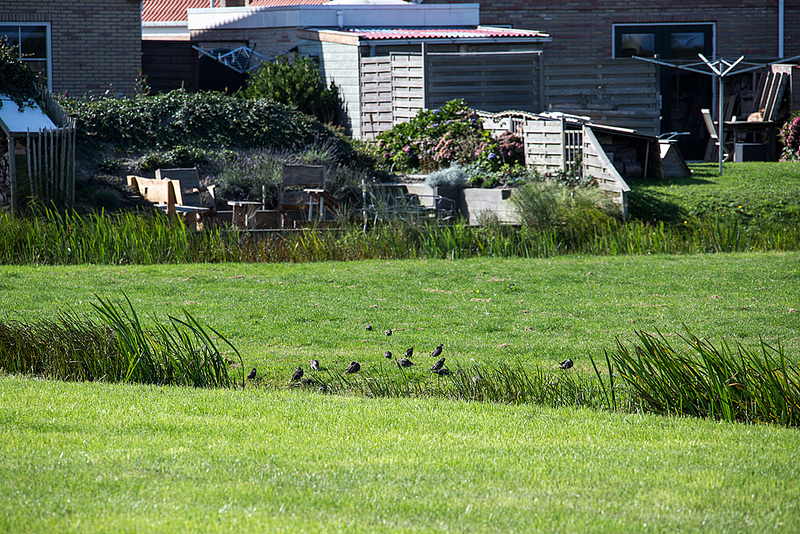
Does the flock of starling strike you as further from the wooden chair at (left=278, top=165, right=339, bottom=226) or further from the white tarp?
the white tarp

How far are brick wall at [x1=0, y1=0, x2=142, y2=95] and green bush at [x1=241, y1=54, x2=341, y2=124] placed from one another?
2796mm

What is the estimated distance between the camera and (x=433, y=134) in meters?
17.8

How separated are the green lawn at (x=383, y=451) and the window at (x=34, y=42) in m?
13.3

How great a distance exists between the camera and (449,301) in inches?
352

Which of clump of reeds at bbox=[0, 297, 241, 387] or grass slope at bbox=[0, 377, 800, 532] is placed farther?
clump of reeds at bbox=[0, 297, 241, 387]

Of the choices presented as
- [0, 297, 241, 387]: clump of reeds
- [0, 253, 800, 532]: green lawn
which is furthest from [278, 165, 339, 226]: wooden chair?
[0, 297, 241, 387]: clump of reeds

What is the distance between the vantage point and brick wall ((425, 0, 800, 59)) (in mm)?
23656

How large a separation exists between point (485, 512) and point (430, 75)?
16.1m

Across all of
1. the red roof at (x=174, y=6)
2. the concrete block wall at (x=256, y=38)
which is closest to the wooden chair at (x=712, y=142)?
the concrete block wall at (x=256, y=38)

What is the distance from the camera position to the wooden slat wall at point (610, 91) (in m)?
18.9

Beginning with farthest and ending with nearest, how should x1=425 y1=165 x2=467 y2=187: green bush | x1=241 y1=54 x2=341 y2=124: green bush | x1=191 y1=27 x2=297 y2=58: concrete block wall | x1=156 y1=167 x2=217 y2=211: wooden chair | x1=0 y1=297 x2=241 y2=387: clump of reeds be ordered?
x1=191 y1=27 x2=297 y2=58: concrete block wall
x1=241 y1=54 x2=341 y2=124: green bush
x1=425 y1=165 x2=467 y2=187: green bush
x1=156 y1=167 x2=217 y2=211: wooden chair
x1=0 y1=297 x2=241 y2=387: clump of reeds

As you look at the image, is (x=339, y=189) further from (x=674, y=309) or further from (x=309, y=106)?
(x=674, y=309)

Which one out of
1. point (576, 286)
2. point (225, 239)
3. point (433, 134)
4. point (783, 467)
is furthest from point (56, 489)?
point (433, 134)

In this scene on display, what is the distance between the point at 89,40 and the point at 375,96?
676cm
